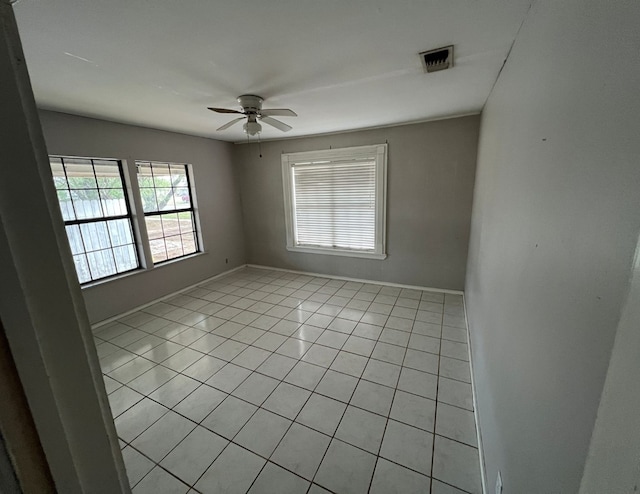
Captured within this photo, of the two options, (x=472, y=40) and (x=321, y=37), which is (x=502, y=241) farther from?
(x=321, y=37)

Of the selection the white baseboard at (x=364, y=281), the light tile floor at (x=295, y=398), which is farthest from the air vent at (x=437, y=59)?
the white baseboard at (x=364, y=281)

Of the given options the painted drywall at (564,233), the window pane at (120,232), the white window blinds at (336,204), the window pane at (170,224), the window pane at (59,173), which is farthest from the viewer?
the white window blinds at (336,204)

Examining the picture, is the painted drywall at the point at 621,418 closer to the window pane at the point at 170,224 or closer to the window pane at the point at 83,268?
the window pane at the point at 83,268

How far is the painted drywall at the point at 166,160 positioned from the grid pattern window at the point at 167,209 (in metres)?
0.15

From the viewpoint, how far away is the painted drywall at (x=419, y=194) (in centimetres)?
338

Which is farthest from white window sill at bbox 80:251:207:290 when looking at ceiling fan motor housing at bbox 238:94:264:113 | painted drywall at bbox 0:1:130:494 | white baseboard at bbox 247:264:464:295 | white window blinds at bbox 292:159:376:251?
painted drywall at bbox 0:1:130:494

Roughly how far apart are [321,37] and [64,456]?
1.89 m

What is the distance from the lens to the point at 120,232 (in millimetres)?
3400

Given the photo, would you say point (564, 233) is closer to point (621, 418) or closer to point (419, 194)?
point (621, 418)

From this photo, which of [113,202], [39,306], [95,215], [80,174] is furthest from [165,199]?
[39,306]

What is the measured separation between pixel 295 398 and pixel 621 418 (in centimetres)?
202

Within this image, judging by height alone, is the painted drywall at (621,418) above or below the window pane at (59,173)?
below

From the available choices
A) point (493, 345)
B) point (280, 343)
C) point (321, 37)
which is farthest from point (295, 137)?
point (493, 345)

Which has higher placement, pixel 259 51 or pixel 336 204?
pixel 259 51
